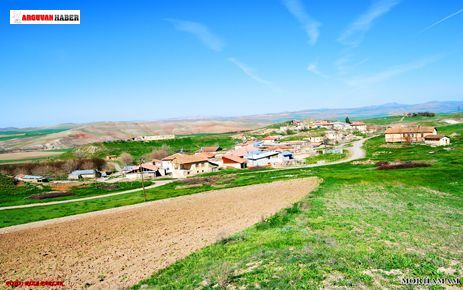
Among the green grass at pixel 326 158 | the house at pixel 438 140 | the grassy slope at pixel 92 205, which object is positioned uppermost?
the house at pixel 438 140

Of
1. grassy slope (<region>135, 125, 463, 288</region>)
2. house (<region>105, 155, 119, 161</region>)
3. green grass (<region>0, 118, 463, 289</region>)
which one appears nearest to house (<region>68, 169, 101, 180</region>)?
house (<region>105, 155, 119, 161</region>)

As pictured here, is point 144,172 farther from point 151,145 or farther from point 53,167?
point 151,145

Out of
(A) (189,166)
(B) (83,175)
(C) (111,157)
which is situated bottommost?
(B) (83,175)

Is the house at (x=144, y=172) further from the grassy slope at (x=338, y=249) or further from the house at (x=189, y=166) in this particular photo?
the grassy slope at (x=338, y=249)

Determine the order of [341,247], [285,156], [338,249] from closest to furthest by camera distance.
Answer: [338,249]
[341,247]
[285,156]

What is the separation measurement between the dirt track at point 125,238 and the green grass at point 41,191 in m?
20.9

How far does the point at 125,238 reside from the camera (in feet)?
89.1

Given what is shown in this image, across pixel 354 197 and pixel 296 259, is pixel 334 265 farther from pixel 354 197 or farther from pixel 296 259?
pixel 354 197

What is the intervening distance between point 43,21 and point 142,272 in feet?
65.3

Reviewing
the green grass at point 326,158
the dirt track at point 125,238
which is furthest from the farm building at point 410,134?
the dirt track at point 125,238

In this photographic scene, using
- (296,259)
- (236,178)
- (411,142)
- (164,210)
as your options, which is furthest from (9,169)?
(411,142)
